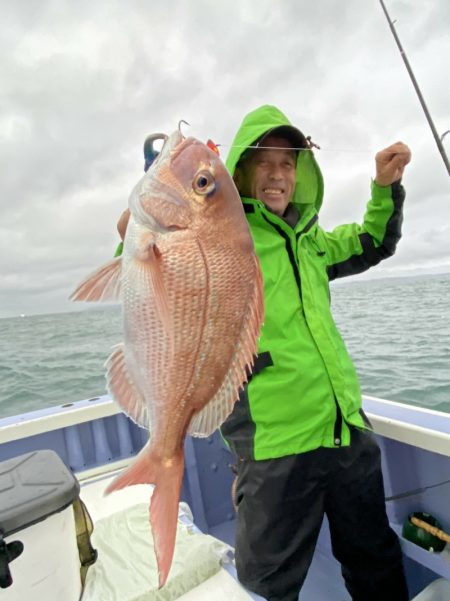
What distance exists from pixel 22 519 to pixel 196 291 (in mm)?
1037

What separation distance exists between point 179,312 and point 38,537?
3.47 ft

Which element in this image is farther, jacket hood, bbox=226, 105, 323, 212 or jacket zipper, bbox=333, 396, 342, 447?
jacket hood, bbox=226, 105, 323, 212

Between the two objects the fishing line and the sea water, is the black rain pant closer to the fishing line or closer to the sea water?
the fishing line

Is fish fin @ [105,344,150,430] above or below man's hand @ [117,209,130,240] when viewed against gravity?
below

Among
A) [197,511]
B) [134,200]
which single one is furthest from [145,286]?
[197,511]

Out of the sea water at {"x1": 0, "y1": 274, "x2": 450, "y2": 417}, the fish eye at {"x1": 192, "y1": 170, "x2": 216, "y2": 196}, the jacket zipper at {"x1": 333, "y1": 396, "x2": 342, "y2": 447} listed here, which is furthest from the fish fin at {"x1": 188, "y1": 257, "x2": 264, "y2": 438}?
the sea water at {"x1": 0, "y1": 274, "x2": 450, "y2": 417}

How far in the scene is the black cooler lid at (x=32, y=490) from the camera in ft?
4.75

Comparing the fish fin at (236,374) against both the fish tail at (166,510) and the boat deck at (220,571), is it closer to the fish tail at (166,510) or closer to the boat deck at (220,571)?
the fish tail at (166,510)

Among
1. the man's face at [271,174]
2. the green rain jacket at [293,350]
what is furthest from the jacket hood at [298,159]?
the man's face at [271,174]

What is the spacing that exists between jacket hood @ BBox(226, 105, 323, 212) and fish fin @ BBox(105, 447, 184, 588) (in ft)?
4.72

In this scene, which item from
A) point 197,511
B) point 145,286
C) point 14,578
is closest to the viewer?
point 145,286

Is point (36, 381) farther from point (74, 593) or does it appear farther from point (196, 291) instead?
point (196, 291)

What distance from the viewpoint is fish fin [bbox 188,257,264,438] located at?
113 centimetres

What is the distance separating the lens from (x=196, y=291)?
3.67 feet
